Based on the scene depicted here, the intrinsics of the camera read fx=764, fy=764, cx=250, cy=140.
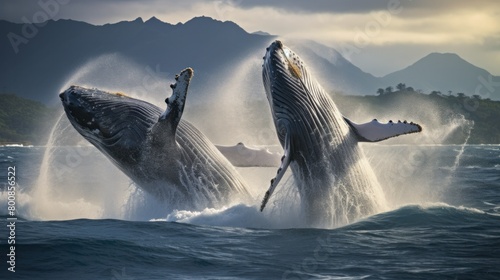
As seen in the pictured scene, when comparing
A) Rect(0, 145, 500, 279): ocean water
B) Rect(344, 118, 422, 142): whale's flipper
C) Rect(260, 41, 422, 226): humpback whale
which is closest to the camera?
Rect(0, 145, 500, 279): ocean water

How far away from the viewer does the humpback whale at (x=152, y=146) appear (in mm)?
13906

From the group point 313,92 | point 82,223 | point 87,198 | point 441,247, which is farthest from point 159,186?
point 87,198

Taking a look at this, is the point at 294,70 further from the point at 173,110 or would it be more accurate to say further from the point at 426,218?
the point at 426,218

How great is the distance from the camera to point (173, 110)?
13328mm

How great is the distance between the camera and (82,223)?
1457 cm

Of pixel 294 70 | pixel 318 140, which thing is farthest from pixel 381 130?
pixel 294 70

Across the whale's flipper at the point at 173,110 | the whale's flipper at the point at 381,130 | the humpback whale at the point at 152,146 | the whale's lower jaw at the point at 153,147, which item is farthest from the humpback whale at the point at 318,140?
the whale's lower jaw at the point at 153,147

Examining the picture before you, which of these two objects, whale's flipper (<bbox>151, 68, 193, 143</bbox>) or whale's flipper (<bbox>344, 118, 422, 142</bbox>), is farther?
whale's flipper (<bbox>151, 68, 193, 143</bbox>)

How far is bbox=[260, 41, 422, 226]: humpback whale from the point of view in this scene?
1210cm

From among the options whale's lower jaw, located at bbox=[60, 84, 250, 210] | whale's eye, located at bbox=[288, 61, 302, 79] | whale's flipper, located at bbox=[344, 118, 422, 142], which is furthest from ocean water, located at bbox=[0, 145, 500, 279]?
whale's eye, located at bbox=[288, 61, 302, 79]

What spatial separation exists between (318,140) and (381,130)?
118 cm

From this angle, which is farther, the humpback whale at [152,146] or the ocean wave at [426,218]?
the humpback whale at [152,146]

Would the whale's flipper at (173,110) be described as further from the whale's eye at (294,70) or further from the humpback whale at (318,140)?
the whale's eye at (294,70)

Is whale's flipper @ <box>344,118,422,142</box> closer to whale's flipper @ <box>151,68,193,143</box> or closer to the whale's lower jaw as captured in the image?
whale's flipper @ <box>151,68,193,143</box>
